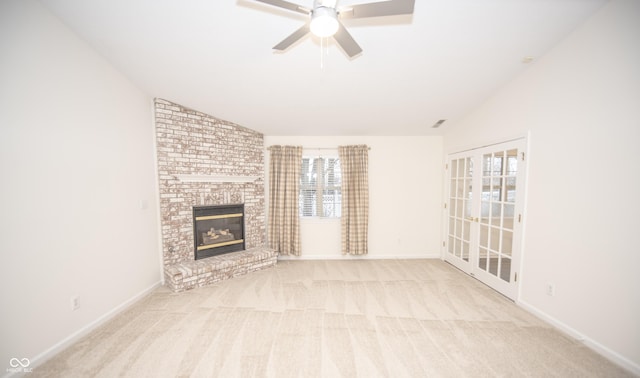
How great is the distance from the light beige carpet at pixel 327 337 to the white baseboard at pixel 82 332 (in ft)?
0.19

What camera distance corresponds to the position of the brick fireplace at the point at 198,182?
309 cm

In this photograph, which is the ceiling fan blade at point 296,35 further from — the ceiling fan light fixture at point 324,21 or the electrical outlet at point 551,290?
the electrical outlet at point 551,290

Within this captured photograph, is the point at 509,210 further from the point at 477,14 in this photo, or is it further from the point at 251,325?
the point at 251,325

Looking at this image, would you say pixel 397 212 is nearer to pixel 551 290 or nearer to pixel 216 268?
pixel 551 290

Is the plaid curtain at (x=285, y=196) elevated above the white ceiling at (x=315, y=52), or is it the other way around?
the white ceiling at (x=315, y=52)

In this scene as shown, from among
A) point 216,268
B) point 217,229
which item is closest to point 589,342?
point 216,268

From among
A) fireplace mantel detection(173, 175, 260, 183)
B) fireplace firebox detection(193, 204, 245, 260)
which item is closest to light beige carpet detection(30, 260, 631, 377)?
fireplace firebox detection(193, 204, 245, 260)

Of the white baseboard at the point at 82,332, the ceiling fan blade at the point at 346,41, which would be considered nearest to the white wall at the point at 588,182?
the ceiling fan blade at the point at 346,41

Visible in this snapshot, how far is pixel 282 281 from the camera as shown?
332cm

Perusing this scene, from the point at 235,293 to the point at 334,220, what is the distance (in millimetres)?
2172

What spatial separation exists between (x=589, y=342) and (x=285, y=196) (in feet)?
13.3

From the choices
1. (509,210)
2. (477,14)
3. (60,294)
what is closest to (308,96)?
(477,14)

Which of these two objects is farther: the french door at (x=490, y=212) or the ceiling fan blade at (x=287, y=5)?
the french door at (x=490, y=212)

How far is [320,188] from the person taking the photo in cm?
439
